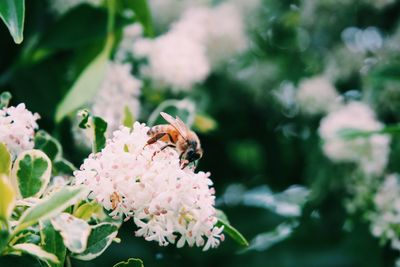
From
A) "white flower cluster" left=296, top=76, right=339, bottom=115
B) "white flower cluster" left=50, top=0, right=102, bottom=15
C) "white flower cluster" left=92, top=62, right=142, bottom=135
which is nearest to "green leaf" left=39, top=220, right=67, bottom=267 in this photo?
"white flower cluster" left=92, top=62, right=142, bottom=135

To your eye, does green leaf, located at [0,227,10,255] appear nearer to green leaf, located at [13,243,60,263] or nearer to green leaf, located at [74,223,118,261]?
green leaf, located at [13,243,60,263]

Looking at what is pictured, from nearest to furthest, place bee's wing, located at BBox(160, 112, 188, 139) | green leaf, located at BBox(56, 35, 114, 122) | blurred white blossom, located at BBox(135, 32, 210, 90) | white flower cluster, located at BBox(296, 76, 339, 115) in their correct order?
1. bee's wing, located at BBox(160, 112, 188, 139)
2. green leaf, located at BBox(56, 35, 114, 122)
3. blurred white blossom, located at BBox(135, 32, 210, 90)
4. white flower cluster, located at BBox(296, 76, 339, 115)

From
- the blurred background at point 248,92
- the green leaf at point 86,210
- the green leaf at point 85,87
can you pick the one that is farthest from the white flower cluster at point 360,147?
the green leaf at point 86,210

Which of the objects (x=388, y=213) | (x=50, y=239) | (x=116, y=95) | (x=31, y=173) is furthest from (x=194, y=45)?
(x=50, y=239)

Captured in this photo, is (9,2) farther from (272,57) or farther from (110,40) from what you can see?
(272,57)

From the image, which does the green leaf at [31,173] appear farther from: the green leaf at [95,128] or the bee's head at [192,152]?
the bee's head at [192,152]

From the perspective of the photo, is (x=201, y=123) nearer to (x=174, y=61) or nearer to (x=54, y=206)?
(x=174, y=61)
